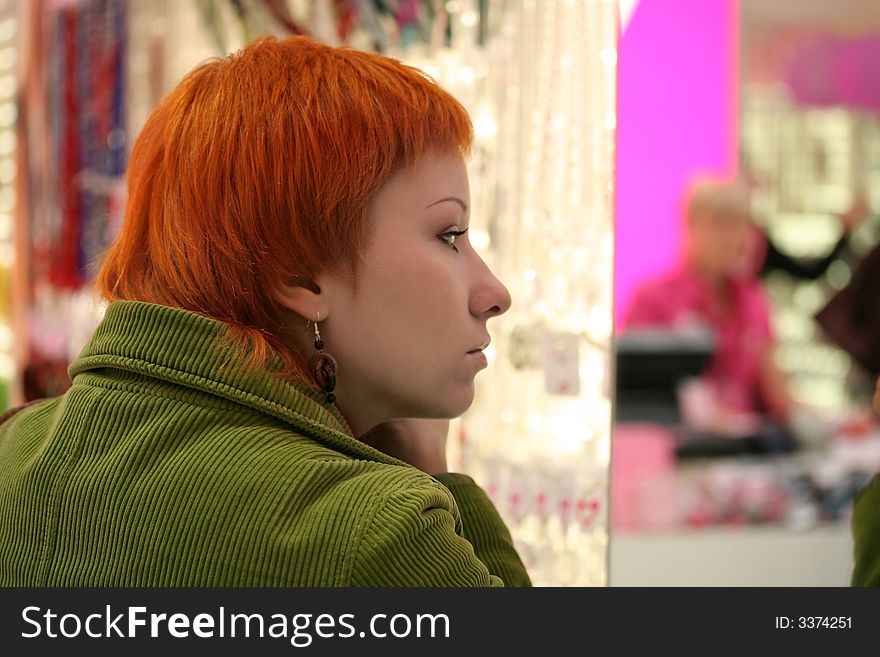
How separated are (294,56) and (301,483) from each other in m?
0.44

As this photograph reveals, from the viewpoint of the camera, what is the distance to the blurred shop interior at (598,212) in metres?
1.37

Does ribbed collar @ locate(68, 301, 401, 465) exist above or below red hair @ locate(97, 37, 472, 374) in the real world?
below

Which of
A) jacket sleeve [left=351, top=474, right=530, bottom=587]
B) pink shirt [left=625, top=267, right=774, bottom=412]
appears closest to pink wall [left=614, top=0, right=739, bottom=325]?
pink shirt [left=625, top=267, right=774, bottom=412]

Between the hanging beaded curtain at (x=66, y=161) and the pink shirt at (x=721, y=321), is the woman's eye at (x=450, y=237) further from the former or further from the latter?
the pink shirt at (x=721, y=321)

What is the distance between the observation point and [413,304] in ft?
3.48

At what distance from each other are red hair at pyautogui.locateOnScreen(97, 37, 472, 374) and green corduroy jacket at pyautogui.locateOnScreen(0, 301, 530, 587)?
2.5 inches

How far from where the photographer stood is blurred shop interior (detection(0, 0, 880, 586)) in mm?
1374

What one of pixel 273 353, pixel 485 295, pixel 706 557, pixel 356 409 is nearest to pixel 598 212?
pixel 485 295

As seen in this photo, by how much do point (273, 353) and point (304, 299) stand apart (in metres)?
0.09

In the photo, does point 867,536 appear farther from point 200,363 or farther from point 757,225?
point 757,225

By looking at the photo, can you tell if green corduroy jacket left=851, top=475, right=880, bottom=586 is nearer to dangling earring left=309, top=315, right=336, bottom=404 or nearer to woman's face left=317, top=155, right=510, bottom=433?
woman's face left=317, top=155, right=510, bottom=433

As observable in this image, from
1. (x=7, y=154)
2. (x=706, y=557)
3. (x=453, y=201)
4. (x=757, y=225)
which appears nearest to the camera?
(x=453, y=201)

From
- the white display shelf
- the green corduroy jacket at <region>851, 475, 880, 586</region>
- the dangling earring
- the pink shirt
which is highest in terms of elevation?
the dangling earring

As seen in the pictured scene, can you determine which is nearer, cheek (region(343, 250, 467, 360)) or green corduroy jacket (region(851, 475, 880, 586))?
cheek (region(343, 250, 467, 360))
